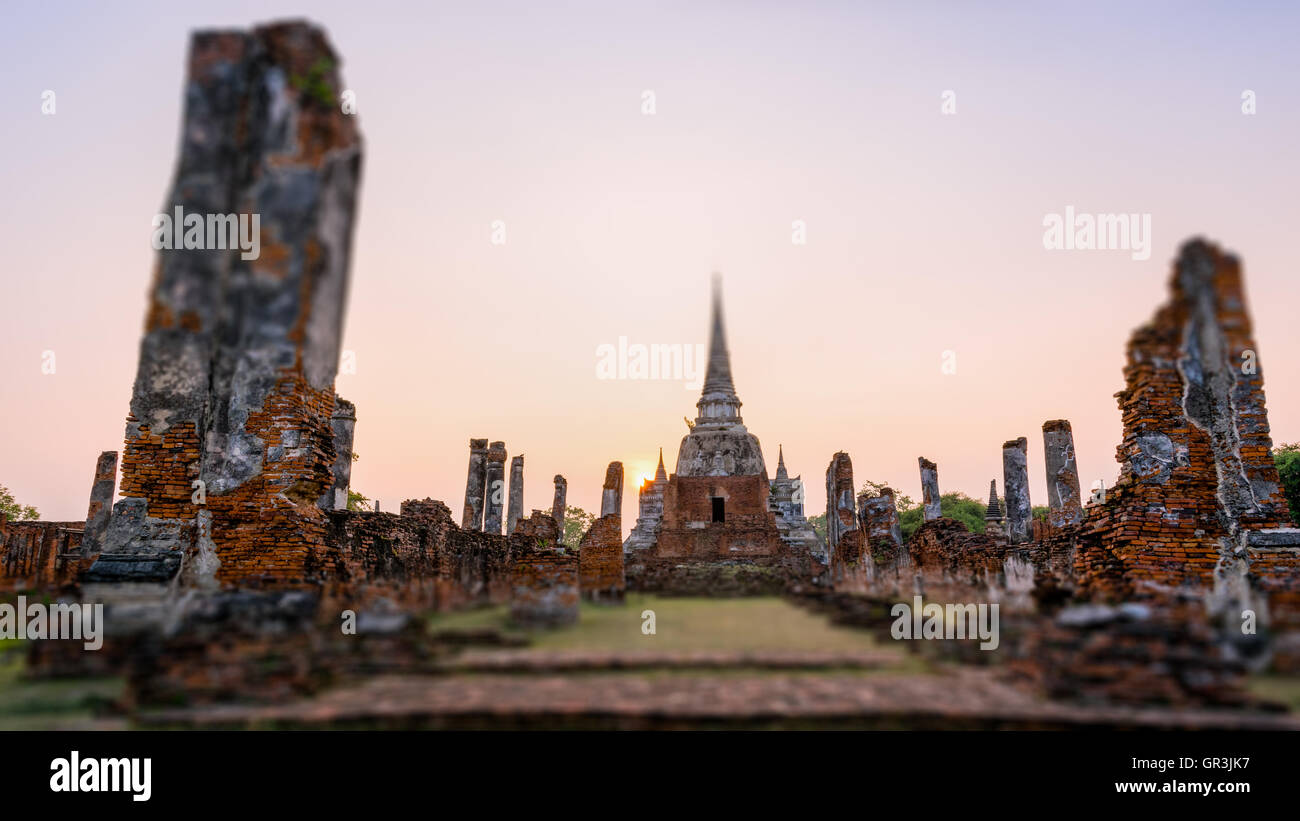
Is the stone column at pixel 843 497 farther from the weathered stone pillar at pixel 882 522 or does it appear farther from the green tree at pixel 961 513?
the green tree at pixel 961 513

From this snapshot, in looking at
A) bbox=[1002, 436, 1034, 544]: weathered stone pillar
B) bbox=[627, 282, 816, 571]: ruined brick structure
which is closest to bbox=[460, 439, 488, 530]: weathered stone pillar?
bbox=[627, 282, 816, 571]: ruined brick structure

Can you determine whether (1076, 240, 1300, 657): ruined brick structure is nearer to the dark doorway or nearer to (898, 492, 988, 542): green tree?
the dark doorway

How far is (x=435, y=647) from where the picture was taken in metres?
4.50

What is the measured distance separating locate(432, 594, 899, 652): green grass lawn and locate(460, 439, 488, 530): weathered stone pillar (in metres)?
20.2

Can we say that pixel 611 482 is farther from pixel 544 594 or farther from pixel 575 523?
pixel 575 523

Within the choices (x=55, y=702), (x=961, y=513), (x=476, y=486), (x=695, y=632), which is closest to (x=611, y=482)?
(x=476, y=486)

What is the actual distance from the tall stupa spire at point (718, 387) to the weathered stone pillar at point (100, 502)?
2418 centimetres

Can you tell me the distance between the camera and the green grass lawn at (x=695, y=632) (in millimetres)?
4977

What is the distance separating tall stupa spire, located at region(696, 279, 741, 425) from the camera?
126 ft

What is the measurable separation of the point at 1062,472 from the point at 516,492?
61.7 feet

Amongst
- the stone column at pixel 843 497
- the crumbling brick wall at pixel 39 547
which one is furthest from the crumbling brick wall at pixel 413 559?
the stone column at pixel 843 497
